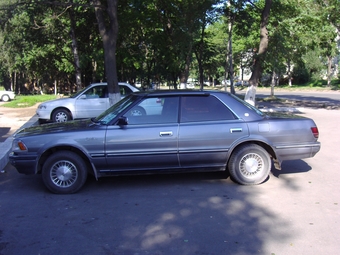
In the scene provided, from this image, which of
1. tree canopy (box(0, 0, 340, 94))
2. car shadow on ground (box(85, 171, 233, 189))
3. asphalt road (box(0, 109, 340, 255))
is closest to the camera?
asphalt road (box(0, 109, 340, 255))

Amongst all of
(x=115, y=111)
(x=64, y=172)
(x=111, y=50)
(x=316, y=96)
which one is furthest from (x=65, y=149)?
(x=316, y=96)

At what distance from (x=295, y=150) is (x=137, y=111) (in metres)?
2.80

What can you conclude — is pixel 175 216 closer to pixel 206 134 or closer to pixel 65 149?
pixel 206 134

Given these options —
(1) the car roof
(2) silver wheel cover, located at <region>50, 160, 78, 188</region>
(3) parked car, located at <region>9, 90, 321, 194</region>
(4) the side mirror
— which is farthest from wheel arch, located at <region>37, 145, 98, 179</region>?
(1) the car roof

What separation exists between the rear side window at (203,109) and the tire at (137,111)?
0.68 meters

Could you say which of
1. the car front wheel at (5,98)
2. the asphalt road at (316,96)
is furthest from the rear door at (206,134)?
the car front wheel at (5,98)

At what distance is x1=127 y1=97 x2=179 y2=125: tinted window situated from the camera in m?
5.94

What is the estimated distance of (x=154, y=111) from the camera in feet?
20.0

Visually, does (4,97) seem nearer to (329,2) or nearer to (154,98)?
(329,2)

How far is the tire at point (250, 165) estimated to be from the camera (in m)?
6.04

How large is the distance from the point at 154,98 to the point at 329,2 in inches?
593

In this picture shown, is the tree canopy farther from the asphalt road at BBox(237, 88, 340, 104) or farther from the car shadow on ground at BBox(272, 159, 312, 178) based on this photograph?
the asphalt road at BBox(237, 88, 340, 104)

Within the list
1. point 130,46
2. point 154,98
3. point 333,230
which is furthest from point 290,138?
point 130,46

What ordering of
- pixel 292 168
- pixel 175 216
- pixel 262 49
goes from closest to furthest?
pixel 175 216 < pixel 292 168 < pixel 262 49
